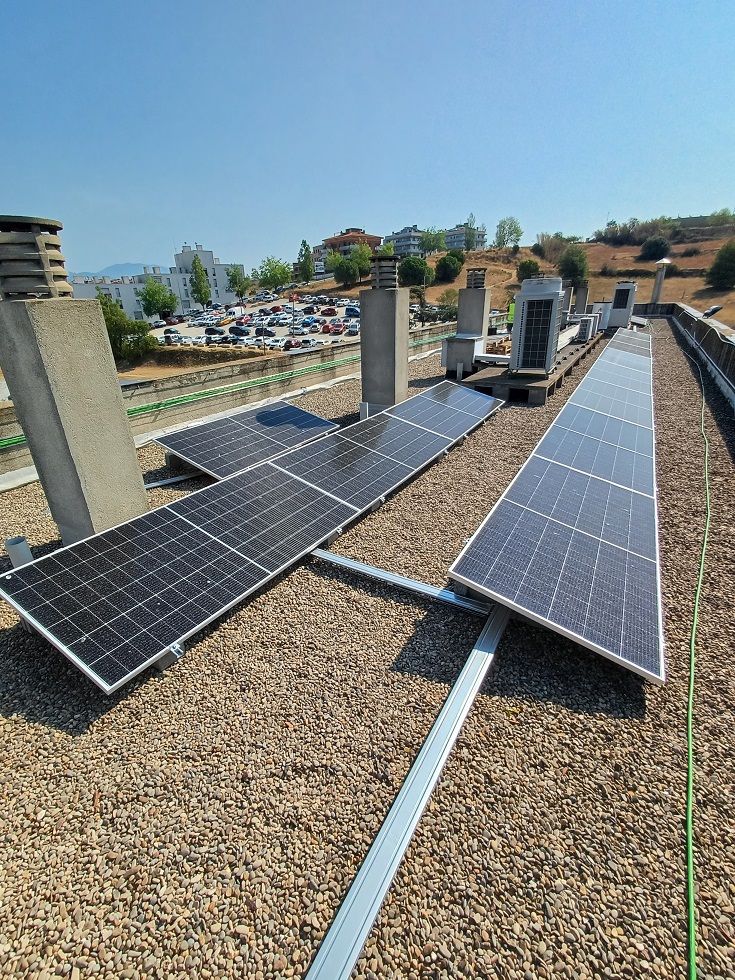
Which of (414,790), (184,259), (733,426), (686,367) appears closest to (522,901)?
(414,790)

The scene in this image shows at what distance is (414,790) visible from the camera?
415 centimetres

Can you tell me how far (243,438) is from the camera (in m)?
11.9

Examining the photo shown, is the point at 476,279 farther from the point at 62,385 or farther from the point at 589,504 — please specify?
the point at 62,385

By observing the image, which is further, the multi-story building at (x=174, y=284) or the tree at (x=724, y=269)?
the multi-story building at (x=174, y=284)

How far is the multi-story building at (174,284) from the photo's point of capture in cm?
10131

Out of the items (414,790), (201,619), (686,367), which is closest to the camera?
(414,790)

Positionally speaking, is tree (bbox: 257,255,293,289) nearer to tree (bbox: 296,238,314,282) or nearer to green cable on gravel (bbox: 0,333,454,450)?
tree (bbox: 296,238,314,282)

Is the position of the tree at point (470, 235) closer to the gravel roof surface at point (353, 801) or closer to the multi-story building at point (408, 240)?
the multi-story building at point (408, 240)

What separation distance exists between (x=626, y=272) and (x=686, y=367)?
7487 centimetres

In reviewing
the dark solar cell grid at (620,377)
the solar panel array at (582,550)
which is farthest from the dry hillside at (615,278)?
the solar panel array at (582,550)

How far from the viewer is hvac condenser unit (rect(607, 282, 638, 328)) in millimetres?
34125

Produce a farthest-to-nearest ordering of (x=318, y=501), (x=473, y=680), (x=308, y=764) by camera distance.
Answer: (x=318, y=501) < (x=473, y=680) < (x=308, y=764)

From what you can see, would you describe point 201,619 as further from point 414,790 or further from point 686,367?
point 686,367

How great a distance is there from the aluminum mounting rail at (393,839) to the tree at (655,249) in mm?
111809
